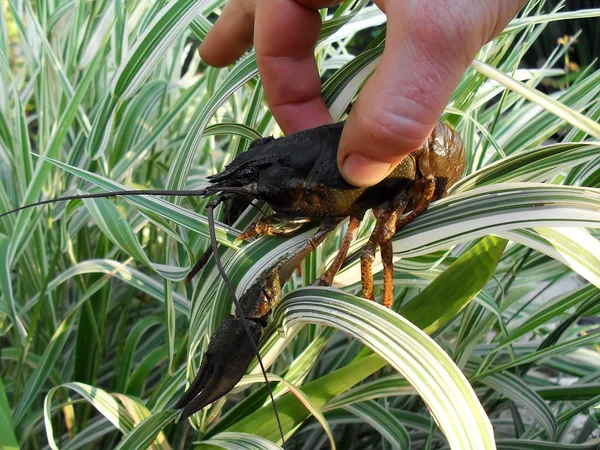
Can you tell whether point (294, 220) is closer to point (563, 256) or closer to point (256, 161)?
point (256, 161)

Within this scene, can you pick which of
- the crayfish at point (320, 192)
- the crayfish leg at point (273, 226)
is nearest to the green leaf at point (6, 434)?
the crayfish at point (320, 192)

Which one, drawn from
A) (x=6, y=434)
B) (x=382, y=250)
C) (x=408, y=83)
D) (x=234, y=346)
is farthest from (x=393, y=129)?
(x=6, y=434)

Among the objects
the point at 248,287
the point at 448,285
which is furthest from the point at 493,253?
the point at 248,287

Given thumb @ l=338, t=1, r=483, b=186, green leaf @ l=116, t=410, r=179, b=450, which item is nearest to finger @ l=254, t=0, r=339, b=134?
thumb @ l=338, t=1, r=483, b=186

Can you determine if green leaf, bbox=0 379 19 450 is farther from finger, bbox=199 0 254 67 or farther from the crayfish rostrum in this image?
finger, bbox=199 0 254 67

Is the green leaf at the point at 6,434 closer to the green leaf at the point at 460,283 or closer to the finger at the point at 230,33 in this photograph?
the green leaf at the point at 460,283

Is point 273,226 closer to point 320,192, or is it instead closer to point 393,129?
point 320,192
